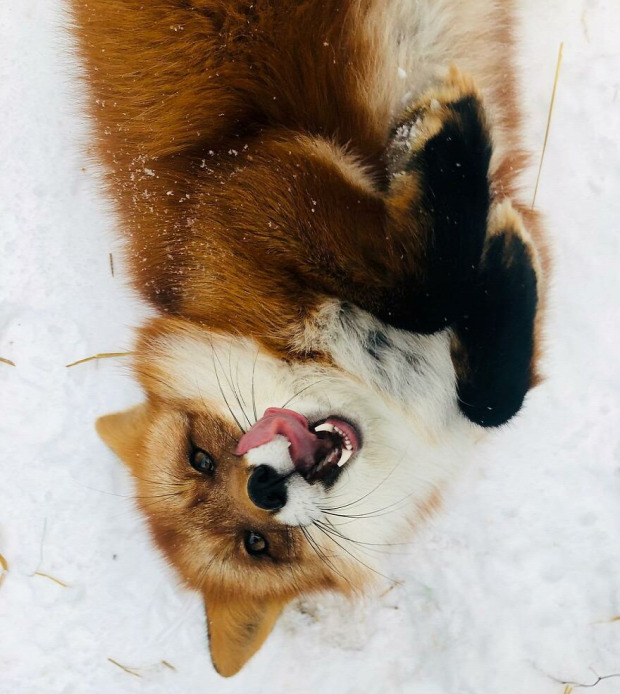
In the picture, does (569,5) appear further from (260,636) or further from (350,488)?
(260,636)

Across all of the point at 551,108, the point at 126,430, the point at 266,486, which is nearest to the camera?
the point at 266,486

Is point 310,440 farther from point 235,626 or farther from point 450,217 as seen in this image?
point 235,626

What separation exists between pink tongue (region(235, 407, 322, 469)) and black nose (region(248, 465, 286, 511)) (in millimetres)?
81

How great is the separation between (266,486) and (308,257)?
27.6 inches

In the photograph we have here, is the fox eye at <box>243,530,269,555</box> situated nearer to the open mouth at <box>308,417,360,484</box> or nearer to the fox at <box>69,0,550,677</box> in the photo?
the fox at <box>69,0,550,677</box>

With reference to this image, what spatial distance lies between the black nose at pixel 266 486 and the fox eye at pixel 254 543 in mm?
297

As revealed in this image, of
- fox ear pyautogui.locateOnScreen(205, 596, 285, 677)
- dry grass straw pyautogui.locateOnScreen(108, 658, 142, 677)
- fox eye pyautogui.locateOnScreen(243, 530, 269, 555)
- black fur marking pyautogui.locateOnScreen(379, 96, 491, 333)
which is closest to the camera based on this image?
black fur marking pyautogui.locateOnScreen(379, 96, 491, 333)

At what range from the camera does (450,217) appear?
1.57 meters

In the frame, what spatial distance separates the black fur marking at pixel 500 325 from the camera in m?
1.61

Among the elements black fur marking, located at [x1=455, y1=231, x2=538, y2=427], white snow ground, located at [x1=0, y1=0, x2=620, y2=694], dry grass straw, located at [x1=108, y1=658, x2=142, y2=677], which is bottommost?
dry grass straw, located at [x1=108, y1=658, x2=142, y2=677]

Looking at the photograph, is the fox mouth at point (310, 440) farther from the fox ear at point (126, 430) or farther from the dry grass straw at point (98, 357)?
the dry grass straw at point (98, 357)

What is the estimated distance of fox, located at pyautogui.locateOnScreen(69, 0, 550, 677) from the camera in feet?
5.38

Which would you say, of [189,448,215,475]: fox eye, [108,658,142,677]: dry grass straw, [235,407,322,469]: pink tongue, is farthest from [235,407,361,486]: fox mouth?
[108,658,142,677]: dry grass straw

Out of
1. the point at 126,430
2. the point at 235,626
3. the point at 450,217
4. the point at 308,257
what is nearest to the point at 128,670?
the point at 235,626
